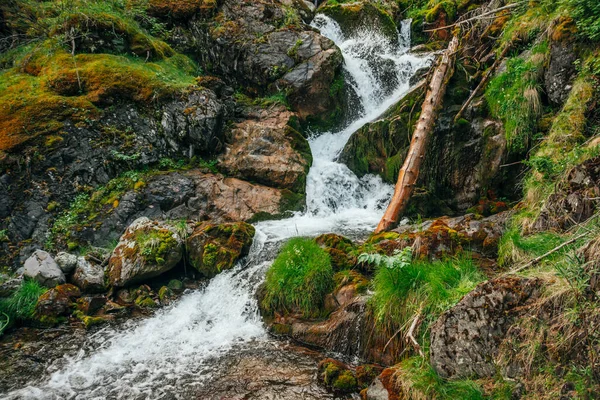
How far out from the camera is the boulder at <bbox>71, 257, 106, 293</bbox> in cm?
A: 681

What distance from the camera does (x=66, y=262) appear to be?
6.98 m

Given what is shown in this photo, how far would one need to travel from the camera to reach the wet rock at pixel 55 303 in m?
6.07

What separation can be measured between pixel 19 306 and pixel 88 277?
3.71 ft

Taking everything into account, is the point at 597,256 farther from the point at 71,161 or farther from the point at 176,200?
the point at 71,161

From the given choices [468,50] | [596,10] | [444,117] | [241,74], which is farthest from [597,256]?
[241,74]

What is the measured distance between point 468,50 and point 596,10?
4.09 m

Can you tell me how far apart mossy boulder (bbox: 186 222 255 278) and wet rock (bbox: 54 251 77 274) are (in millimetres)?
2271

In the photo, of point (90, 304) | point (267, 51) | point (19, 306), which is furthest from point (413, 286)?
point (267, 51)

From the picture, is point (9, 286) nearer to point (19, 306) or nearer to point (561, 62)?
point (19, 306)

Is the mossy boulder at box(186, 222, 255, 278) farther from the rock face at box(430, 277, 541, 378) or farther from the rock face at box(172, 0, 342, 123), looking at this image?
the rock face at box(172, 0, 342, 123)

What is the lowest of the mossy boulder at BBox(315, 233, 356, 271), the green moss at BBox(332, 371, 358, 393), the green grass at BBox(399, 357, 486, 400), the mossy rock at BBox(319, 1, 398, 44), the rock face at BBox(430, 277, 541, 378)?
the green moss at BBox(332, 371, 358, 393)

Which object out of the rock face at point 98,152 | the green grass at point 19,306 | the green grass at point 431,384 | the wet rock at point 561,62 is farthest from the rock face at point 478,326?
the rock face at point 98,152

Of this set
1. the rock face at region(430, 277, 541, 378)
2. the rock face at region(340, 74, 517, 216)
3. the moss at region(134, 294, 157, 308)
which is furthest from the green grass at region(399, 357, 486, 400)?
the rock face at region(340, 74, 517, 216)

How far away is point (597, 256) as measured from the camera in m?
2.42
